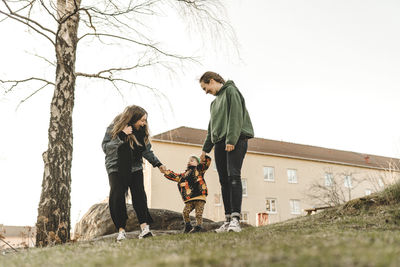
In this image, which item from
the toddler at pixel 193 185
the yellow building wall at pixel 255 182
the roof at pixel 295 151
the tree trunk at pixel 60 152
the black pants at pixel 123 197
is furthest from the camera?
the roof at pixel 295 151

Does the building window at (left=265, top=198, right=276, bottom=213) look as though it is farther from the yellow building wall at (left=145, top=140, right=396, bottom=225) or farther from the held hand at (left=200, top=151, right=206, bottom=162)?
the held hand at (left=200, top=151, right=206, bottom=162)

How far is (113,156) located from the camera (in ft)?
14.8

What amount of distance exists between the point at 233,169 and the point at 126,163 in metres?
1.38

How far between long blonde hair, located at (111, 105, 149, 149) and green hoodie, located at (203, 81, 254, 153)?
100 centimetres

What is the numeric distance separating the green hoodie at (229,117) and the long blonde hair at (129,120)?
100 centimetres

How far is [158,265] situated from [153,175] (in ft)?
84.4

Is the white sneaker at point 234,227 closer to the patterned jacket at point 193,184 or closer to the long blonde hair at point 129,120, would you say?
the patterned jacket at point 193,184

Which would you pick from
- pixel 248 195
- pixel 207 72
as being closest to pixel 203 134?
pixel 248 195

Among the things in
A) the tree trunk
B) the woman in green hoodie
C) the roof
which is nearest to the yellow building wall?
the roof

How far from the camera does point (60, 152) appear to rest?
5.78 m

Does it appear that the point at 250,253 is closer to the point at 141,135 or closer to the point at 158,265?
the point at 158,265

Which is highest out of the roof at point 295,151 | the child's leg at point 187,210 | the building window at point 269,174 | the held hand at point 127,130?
the roof at point 295,151

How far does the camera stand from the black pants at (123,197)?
4.31 meters

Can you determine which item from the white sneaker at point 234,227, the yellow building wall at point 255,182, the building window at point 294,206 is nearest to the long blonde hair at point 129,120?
the white sneaker at point 234,227
